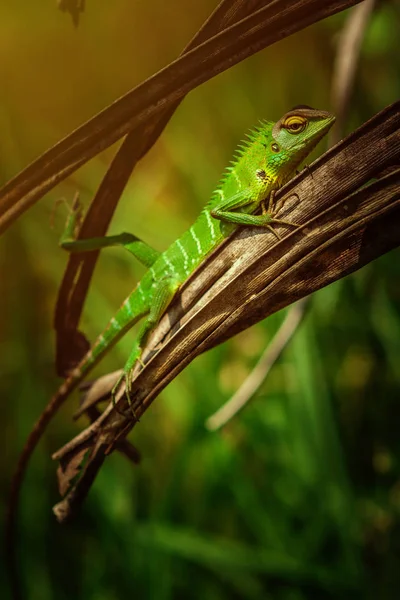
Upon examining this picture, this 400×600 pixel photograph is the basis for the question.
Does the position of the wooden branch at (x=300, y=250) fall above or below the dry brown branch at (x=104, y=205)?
below

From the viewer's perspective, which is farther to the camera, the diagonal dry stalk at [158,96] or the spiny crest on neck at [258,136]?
the spiny crest on neck at [258,136]

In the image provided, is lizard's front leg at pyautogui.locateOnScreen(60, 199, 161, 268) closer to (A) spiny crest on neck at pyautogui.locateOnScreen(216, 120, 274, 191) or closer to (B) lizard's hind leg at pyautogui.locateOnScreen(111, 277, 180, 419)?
(B) lizard's hind leg at pyautogui.locateOnScreen(111, 277, 180, 419)

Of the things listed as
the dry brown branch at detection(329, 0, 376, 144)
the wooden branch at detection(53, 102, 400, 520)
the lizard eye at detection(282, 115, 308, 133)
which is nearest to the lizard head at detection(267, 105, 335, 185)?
the lizard eye at detection(282, 115, 308, 133)

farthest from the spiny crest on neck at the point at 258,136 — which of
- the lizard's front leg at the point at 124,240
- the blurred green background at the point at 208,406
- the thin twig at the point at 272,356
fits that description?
the blurred green background at the point at 208,406

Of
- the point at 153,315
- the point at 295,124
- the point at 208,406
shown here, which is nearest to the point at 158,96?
the point at 295,124

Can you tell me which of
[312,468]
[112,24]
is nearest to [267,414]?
[312,468]

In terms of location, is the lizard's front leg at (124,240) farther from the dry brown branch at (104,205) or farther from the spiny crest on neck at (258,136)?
the spiny crest on neck at (258,136)
